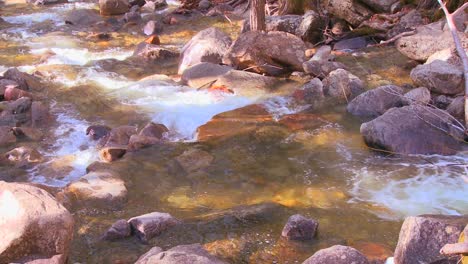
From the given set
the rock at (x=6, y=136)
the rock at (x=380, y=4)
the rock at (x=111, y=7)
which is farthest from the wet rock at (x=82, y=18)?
the rock at (x=6, y=136)

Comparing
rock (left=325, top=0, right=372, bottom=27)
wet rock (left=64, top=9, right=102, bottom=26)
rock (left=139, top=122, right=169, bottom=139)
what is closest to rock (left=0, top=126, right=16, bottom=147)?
rock (left=139, top=122, right=169, bottom=139)

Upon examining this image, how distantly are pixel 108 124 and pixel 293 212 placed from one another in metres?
3.10

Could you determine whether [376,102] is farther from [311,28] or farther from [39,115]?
[39,115]

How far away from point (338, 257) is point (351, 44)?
6.69 m

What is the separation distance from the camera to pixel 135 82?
820cm

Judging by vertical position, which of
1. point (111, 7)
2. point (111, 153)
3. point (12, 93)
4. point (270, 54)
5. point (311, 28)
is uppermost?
point (111, 7)

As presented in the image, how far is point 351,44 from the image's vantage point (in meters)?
9.45

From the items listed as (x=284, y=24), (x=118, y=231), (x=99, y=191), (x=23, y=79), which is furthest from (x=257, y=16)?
(x=118, y=231)

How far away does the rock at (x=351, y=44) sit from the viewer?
939 cm

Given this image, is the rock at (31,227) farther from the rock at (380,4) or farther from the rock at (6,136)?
the rock at (380,4)

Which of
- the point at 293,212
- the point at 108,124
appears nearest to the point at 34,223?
the point at 293,212

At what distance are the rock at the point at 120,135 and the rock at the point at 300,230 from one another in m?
2.59

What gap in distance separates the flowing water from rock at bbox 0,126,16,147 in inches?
16.6

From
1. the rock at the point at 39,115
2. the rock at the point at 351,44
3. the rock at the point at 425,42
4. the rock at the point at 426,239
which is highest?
the rock at the point at 425,42
